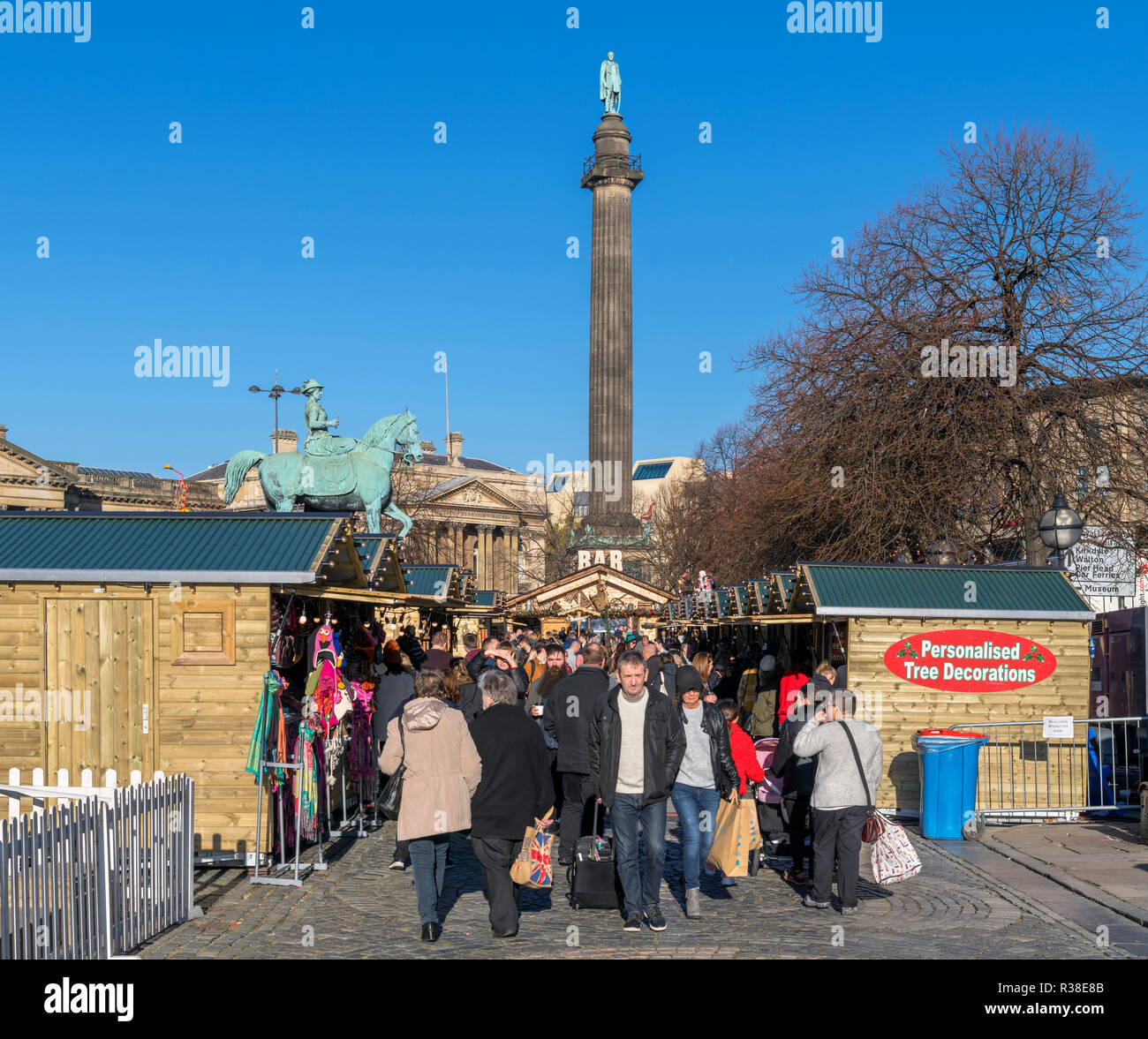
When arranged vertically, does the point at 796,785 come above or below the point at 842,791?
below

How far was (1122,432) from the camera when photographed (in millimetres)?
24594

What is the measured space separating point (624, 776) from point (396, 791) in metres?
1.64

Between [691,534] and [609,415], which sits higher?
[609,415]

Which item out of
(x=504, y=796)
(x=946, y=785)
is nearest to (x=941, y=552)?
(x=946, y=785)

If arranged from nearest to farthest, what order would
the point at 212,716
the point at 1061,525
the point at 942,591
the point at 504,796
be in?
the point at 504,796 < the point at 212,716 < the point at 942,591 < the point at 1061,525

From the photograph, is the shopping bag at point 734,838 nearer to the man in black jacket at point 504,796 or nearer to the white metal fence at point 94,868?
the man in black jacket at point 504,796

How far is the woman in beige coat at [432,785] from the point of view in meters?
9.05

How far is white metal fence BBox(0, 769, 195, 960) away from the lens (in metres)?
7.30

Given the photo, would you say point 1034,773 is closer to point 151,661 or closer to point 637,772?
point 637,772

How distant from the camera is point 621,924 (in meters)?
9.73
